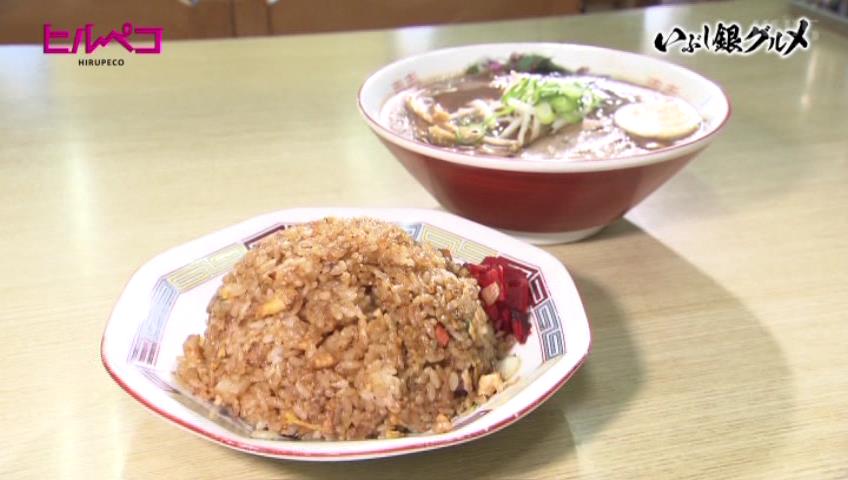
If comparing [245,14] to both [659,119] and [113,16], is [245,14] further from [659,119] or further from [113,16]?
[659,119]

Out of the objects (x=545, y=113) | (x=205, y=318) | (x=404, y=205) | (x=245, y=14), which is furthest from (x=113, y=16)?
(x=205, y=318)

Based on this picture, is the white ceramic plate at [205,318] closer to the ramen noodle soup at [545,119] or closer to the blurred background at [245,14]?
the ramen noodle soup at [545,119]

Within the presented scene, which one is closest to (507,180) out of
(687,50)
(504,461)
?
(504,461)

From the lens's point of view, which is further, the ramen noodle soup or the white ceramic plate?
the ramen noodle soup

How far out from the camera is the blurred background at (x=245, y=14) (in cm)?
297

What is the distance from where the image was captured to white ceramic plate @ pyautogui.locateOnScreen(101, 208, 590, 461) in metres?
0.72

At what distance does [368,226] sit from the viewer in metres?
0.91

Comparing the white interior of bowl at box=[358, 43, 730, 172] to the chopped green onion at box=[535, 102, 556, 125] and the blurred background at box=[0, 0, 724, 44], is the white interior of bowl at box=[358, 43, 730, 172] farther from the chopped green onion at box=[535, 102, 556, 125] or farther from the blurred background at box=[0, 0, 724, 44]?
the blurred background at box=[0, 0, 724, 44]

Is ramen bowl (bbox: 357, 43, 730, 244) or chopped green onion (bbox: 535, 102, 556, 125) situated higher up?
chopped green onion (bbox: 535, 102, 556, 125)

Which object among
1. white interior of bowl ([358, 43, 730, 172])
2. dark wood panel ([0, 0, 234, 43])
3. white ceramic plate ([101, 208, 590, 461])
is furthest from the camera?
dark wood panel ([0, 0, 234, 43])

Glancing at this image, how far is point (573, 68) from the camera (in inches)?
56.4

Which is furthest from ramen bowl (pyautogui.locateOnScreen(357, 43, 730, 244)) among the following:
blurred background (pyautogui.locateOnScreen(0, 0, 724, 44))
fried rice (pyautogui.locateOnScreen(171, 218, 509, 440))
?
blurred background (pyautogui.locateOnScreen(0, 0, 724, 44))

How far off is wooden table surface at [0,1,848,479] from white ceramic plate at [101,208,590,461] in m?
0.07

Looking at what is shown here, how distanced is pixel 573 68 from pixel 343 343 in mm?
828
